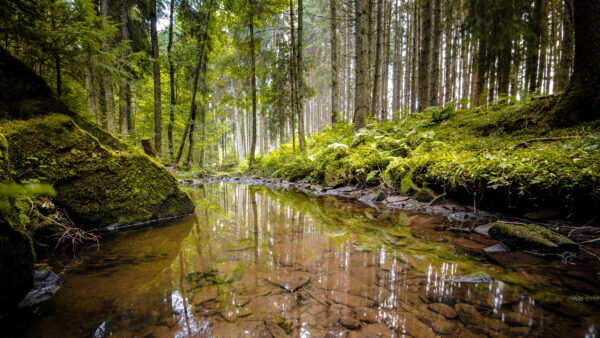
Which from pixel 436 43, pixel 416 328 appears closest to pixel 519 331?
pixel 416 328

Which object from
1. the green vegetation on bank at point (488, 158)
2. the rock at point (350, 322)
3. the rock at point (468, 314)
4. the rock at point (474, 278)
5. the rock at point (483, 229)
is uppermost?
the green vegetation on bank at point (488, 158)

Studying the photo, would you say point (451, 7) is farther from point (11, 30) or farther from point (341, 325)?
point (11, 30)

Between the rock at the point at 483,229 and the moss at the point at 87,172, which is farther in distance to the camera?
the rock at the point at 483,229

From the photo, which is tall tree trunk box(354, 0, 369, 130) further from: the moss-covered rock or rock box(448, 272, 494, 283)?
rock box(448, 272, 494, 283)

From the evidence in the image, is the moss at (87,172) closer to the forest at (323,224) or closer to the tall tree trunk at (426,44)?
the forest at (323,224)

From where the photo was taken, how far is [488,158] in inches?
159

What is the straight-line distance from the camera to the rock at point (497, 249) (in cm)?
264

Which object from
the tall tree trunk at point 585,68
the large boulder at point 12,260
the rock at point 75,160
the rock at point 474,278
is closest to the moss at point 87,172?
the rock at point 75,160

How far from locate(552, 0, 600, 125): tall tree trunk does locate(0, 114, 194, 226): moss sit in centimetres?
720

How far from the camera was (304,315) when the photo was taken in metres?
1.63

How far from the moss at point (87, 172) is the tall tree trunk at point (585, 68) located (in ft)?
23.6

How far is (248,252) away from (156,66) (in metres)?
11.0

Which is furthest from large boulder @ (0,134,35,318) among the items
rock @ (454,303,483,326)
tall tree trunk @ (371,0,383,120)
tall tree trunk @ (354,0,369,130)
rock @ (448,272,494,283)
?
tall tree trunk @ (371,0,383,120)

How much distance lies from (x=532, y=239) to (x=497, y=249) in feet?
1.13
